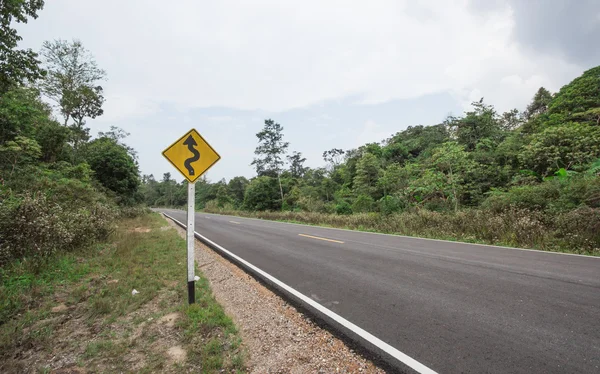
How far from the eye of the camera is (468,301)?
3.50m

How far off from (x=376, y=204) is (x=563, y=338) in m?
17.7

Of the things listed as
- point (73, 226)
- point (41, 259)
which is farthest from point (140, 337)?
point (73, 226)

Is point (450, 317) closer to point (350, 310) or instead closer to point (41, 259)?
point (350, 310)

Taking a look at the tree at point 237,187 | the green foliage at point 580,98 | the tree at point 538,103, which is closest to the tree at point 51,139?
the tree at point 237,187

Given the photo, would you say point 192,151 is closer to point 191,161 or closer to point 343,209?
point 191,161

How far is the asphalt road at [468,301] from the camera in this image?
236cm

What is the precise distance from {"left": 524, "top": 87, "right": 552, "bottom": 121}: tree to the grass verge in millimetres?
45621

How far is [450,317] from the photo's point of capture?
121 inches

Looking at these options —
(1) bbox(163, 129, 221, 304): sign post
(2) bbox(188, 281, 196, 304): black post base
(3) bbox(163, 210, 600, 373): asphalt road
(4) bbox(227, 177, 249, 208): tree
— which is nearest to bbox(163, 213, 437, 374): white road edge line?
(3) bbox(163, 210, 600, 373): asphalt road

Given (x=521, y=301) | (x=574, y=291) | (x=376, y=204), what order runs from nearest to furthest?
(x=521, y=301)
(x=574, y=291)
(x=376, y=204)

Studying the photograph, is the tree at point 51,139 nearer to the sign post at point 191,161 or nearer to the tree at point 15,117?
the tree at point 15,117

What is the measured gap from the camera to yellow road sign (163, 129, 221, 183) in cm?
380

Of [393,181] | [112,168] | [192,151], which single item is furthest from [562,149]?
[112,168]

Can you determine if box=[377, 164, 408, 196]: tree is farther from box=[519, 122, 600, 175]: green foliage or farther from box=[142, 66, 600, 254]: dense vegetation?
box=[519, 122, 600, 175]: green foliage
